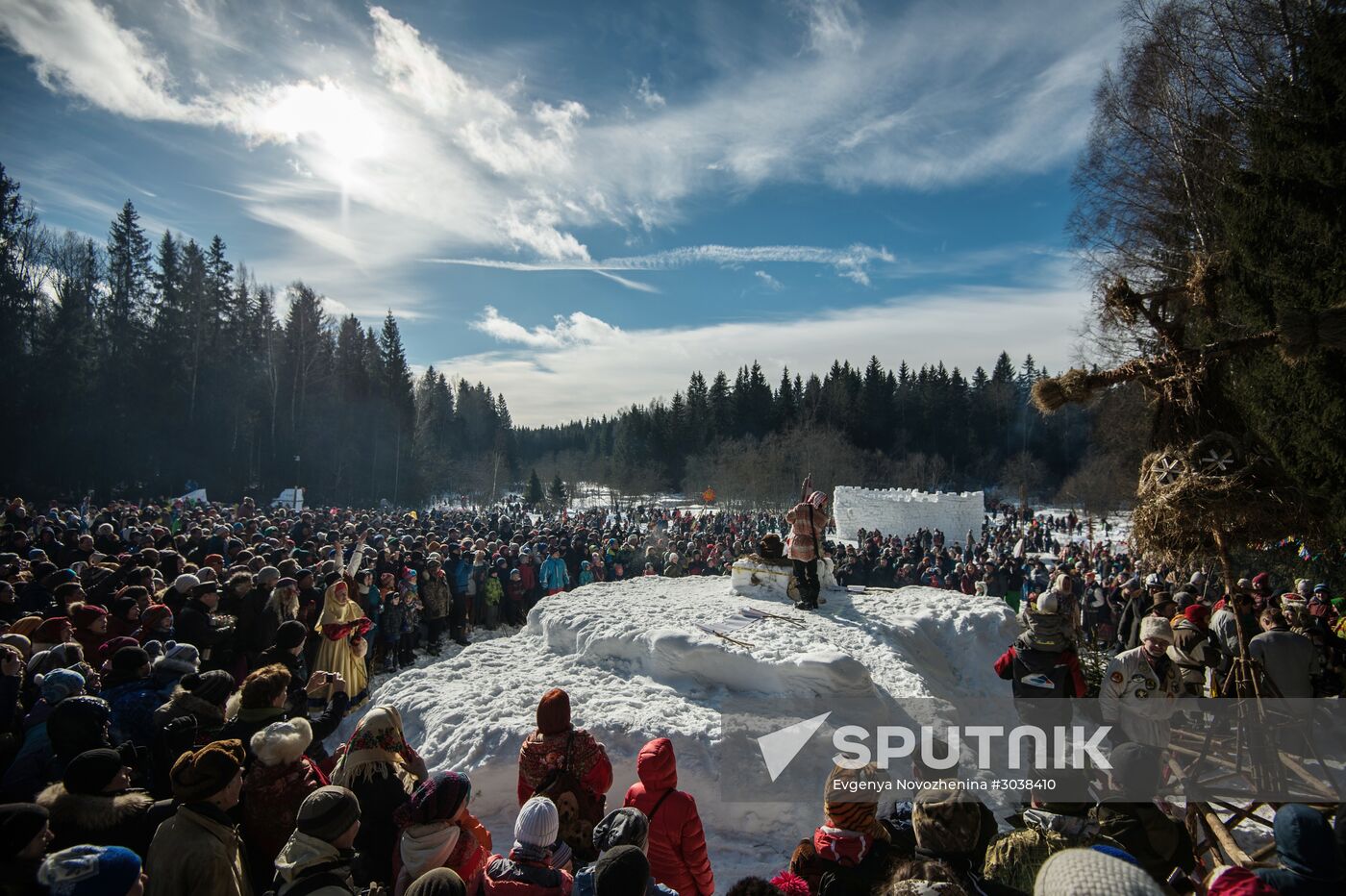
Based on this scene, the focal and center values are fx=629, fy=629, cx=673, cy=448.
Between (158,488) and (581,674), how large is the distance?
38.3 m

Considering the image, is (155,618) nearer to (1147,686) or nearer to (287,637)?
(287,637)

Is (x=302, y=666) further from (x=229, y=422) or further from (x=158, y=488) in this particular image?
(x=229, y=422)

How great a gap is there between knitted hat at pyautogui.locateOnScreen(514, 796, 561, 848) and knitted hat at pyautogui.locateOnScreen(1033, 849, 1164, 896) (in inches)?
74.9

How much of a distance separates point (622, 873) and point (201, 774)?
1.94 metres

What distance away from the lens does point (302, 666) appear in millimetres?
7613

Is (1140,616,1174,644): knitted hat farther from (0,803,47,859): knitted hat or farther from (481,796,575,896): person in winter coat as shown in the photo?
(0,803,47,859): knitted hat

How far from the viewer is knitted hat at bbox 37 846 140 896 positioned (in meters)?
2.11

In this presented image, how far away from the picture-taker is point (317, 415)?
4403cm

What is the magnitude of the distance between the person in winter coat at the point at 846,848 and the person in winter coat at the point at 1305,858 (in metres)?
1.41

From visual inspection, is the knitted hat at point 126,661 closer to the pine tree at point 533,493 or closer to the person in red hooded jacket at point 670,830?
the person in red hooded jacket at point 670,830

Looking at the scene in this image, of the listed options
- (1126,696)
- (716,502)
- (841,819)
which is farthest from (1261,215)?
(716,502)

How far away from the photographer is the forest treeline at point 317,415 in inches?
1203

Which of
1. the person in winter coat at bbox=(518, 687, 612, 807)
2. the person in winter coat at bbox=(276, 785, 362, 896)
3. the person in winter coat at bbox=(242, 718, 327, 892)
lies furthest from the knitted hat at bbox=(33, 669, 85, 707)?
the person in winter coat at bbox=(518, 687, 612, 807)

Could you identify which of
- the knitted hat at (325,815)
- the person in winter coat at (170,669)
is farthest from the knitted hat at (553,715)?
the person in winter coat at (170,669)
